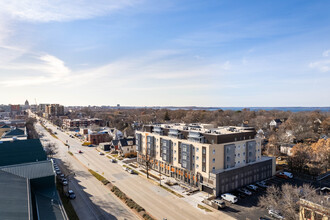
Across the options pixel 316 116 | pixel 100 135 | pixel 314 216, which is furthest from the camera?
pixel 316 116

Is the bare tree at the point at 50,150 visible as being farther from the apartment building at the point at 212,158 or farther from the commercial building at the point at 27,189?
the apartment building at the point at 212,158

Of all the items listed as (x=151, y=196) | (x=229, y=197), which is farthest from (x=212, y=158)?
(x=151, y=196)

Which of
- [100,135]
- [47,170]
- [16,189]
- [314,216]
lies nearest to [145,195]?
[47,170]

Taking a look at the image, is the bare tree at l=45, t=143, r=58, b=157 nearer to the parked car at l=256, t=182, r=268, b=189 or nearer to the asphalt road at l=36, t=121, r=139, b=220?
the asphalt road at l=36, t=121, r=139, b=220

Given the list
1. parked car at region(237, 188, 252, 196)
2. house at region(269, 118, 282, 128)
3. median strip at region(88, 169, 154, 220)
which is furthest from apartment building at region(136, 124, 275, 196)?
house at region(269, 118, 282, 128)

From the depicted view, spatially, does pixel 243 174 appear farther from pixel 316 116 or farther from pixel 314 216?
pixel 316 116

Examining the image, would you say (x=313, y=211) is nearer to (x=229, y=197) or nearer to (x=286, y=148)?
(x=229, y=197)
